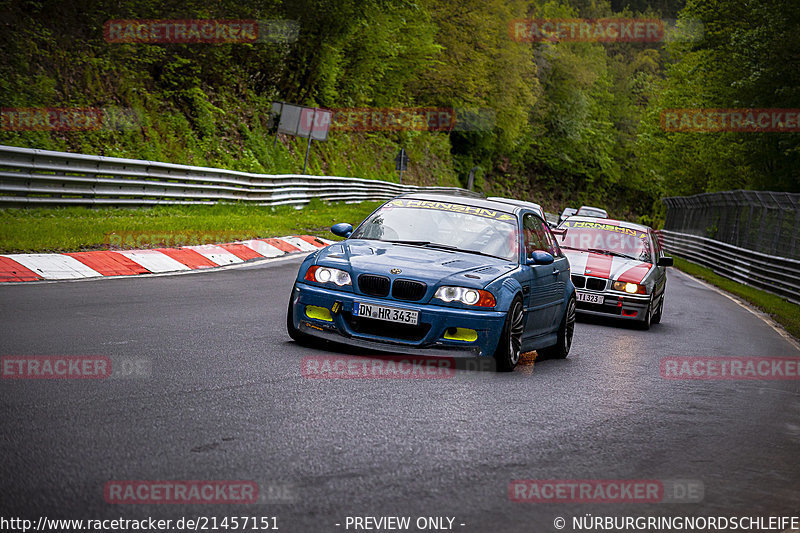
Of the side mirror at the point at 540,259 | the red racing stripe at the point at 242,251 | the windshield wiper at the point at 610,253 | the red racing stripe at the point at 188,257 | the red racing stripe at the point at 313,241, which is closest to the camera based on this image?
the side mirror at the point at 540,259

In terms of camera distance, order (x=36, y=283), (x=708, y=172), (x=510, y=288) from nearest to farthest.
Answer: (x=510, y=288) → (x=36, y=283) → (x=708, y=172)

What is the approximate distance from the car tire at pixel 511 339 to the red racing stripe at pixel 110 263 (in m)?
6.30

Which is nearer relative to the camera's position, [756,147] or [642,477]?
[642,477]

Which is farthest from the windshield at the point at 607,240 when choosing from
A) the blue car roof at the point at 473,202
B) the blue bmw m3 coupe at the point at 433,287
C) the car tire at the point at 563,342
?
the blue bmw m3 coupe at the point at 433,287

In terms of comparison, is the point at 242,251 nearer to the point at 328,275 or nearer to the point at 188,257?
the point at 188,257

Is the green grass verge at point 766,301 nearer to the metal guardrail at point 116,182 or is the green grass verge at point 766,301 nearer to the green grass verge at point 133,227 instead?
the green grass verge at point 133,227

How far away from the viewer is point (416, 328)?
7.75 metres

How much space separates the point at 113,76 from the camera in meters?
26.2

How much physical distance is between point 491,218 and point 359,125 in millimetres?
42380

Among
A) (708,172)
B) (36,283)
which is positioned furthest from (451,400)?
(708,172)

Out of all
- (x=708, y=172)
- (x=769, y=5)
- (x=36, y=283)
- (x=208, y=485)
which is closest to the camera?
(x=208, y=485)

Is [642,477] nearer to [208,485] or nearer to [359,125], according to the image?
[208,485]

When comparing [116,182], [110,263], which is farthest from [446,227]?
[116,182]

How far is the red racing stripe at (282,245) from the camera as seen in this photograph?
64.3ft
